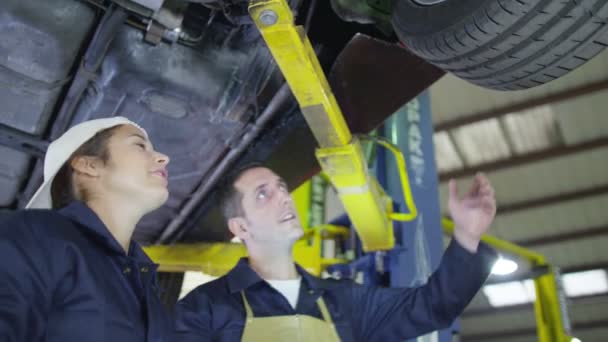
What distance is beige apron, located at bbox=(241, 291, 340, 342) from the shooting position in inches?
67.2

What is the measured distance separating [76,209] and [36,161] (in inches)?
57.7

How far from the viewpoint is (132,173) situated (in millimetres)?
1421

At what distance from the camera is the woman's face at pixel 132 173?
1.39m

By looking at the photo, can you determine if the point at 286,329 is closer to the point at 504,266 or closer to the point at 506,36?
the point at 506,36

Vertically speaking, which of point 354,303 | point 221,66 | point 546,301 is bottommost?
point 354,303

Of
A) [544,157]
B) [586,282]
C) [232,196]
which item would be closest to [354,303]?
[232,196]

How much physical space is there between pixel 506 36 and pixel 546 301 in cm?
268

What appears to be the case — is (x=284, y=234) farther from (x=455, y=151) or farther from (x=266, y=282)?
(x=455, y=151)

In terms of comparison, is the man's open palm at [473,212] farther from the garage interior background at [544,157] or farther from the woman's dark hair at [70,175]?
the garage interior background at [544,157]

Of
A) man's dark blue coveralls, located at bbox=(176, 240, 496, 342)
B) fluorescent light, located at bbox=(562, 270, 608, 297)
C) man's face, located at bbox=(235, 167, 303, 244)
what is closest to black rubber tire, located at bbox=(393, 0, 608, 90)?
man's dark blue coveralls, located at bbox=(176, 240, 496, 342)

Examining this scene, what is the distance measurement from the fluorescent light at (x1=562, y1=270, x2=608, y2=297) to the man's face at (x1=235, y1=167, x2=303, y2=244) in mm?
9686

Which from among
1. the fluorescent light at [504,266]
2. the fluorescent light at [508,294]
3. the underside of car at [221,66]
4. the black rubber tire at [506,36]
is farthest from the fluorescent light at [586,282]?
the black rubber tire at [506,36]

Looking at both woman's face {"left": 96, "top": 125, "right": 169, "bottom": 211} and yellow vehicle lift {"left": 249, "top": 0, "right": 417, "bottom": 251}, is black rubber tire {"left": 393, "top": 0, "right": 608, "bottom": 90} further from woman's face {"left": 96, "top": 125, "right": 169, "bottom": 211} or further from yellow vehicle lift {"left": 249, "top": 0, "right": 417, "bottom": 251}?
woman's face {"left": 96, "top": 125, "right": 169, "bottom": 211}

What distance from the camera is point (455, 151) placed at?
8.67 m
